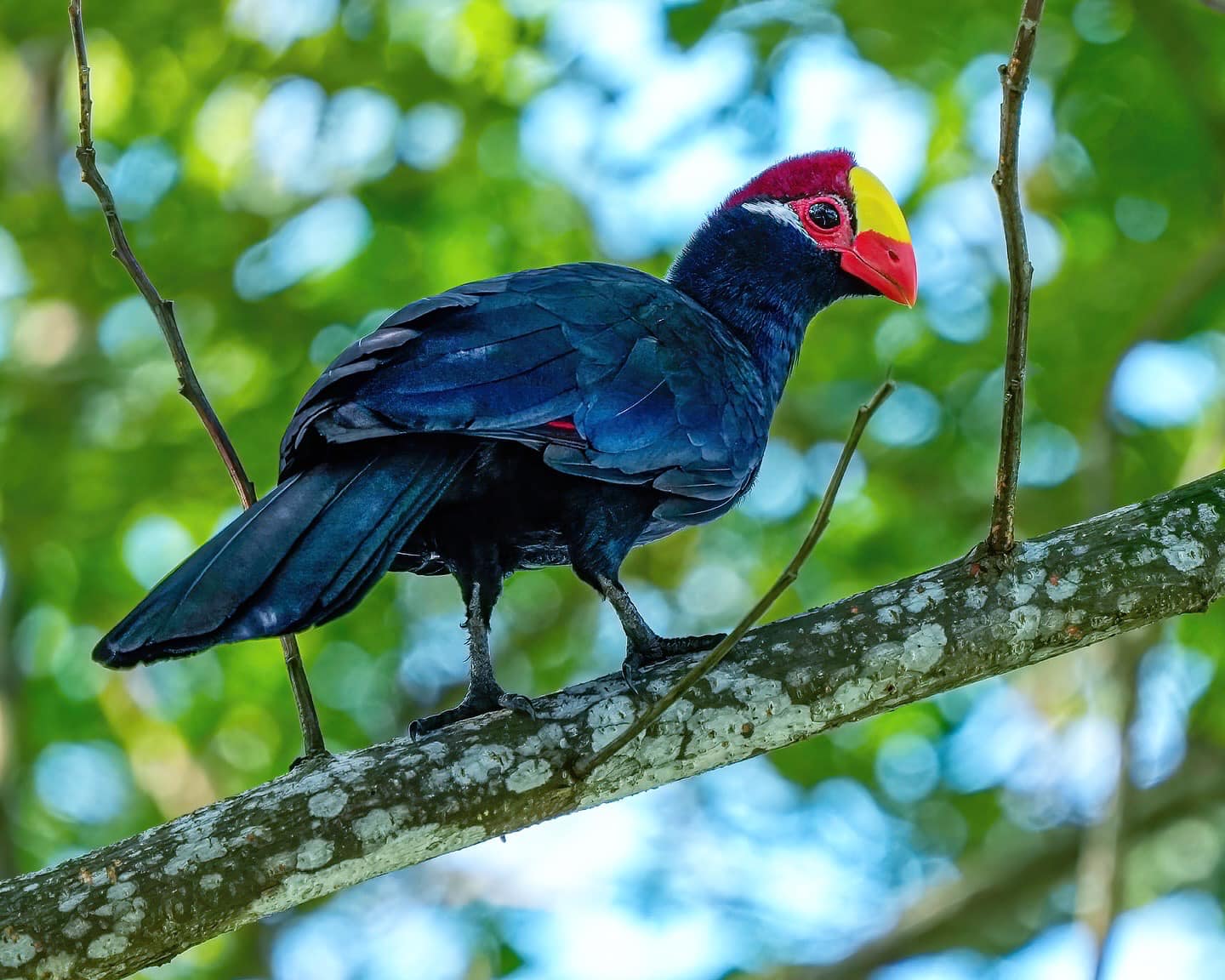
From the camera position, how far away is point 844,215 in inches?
160

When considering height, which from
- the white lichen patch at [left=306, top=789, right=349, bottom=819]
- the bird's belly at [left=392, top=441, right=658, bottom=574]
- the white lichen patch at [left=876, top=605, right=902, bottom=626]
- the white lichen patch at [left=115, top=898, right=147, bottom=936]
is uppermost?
the bird's belly at [left=392, top=441, right=658, bottom=574]

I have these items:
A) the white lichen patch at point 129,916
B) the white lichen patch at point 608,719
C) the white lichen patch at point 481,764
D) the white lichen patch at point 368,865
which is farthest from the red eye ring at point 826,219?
the white lichen patch at point 129,916

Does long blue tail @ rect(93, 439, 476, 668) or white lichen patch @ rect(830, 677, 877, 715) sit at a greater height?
long blue tail @ rect(93, 439, 476, 668)

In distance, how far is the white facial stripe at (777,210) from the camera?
4.06 metres

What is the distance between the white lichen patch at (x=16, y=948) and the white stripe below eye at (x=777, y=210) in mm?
2827

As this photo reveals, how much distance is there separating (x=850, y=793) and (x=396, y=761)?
4.41 meters

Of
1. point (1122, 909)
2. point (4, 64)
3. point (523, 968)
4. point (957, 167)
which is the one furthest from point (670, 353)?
point (4, 64)

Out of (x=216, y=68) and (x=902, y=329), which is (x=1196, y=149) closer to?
(x=902, y=329)

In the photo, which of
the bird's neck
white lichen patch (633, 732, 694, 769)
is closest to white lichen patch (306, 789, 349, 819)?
white lichen patch (633, 732, 694, 769)

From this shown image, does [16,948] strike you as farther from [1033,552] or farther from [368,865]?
[1033,552]

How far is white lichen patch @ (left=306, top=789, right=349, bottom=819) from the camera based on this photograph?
241 centimetres

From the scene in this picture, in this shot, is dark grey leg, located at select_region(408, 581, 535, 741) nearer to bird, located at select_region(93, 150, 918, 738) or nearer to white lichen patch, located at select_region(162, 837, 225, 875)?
bird, located at select_region(93, 150, 918, 738)

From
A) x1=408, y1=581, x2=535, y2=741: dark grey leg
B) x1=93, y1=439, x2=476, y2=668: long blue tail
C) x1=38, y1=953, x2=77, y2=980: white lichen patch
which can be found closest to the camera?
x1=38, y1=953, x2=77, y2=980: white lichen patch

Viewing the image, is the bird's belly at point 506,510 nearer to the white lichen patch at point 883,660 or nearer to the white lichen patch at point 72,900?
the white lichen patch at point 883,660
